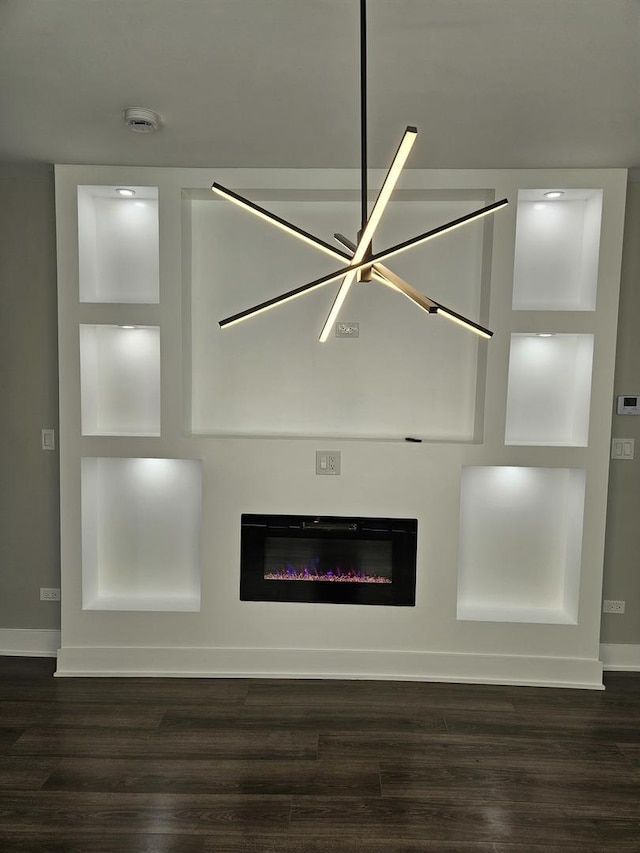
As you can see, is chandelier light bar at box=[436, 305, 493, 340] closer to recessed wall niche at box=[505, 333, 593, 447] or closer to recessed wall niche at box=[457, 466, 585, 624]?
recessed wall niche at box=[505, 333, 593, 447]

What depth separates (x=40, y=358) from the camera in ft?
11.4

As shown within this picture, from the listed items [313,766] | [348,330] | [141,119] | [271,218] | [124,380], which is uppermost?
[141,119]

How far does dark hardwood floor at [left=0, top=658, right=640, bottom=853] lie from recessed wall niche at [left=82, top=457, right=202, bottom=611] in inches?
21.8

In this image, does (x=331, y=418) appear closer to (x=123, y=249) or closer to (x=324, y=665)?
(x=324, y=665)

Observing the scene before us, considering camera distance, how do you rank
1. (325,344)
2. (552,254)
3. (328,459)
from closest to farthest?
(328,459) < (552,254) < (325,344)

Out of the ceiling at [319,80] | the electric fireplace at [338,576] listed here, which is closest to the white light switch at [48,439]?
the electric fireplace at [338,576]

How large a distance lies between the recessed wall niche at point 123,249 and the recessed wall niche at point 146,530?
1.01 metres

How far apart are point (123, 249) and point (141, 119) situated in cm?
112

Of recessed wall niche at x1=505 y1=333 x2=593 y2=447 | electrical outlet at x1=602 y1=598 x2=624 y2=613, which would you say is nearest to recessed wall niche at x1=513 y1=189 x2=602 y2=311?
recessed wall niche at x1=505 y1=333 x2=593 y2=447

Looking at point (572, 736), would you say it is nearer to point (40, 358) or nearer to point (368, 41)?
point (368, 41)

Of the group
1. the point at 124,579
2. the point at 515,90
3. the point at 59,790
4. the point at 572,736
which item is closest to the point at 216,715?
the point at 59,790

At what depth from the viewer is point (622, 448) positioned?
343cm

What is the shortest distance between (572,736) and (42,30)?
360 centimetres

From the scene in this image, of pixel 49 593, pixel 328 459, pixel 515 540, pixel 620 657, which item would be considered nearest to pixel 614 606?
pixel 620 657
